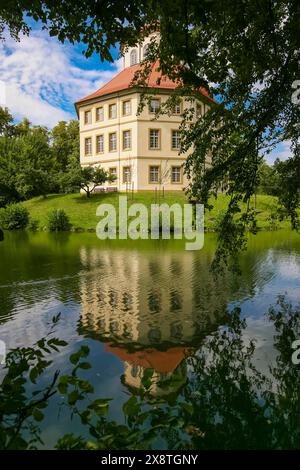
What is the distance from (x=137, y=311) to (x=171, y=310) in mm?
826

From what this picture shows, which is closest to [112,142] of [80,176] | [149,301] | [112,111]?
[112,111]

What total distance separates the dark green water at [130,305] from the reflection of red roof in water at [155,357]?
16mm

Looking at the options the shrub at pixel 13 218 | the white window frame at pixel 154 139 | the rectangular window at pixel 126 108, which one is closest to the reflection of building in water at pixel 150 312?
the shrub at pixel 13 218

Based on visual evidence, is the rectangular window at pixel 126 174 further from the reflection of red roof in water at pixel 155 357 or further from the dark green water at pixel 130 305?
the reflection of red roof in water at pixel 155 357

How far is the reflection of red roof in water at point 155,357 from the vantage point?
5957 mm

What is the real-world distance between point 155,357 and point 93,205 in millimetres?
34143

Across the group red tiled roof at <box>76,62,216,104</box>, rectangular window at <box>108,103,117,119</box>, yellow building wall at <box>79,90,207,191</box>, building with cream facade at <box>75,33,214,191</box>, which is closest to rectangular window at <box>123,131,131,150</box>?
building with cream facade at <box>75,33,214,191</box>

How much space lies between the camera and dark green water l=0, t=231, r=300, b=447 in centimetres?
591

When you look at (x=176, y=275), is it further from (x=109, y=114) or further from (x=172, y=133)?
(x=109, y=114)

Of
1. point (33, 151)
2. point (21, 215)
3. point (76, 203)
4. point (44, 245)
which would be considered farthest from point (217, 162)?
point (33, 151)

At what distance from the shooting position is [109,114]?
48.8 metres
